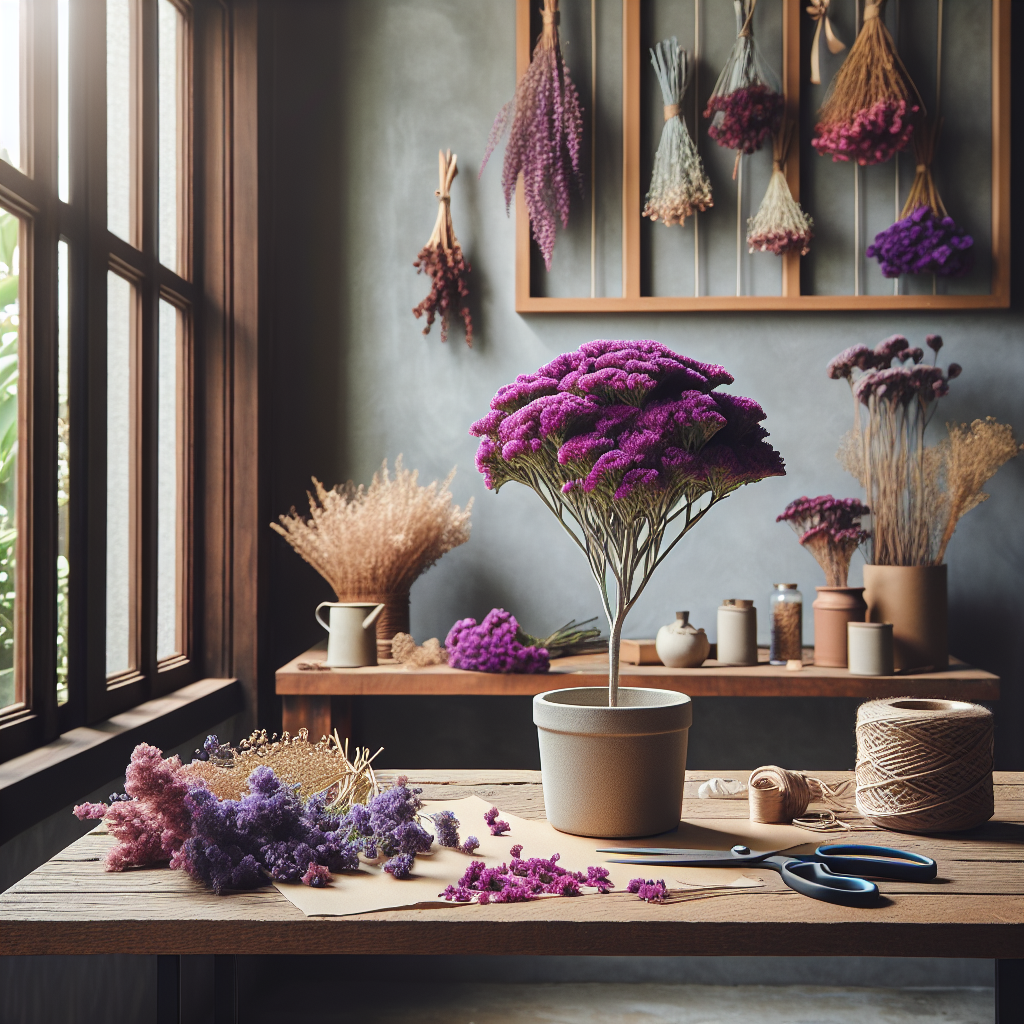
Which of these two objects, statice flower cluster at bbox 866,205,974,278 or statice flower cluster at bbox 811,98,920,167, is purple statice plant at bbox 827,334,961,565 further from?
statice flower cluster at bbox 811,98,920,167

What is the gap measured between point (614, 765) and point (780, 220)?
2057mm

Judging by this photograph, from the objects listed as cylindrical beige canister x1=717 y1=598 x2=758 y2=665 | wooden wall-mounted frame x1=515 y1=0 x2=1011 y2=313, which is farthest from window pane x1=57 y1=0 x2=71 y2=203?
cylindrical beige canister x1=717 y1=598 x2=758 y2=665

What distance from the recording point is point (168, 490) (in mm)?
2635

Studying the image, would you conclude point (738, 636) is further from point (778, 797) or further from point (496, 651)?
point (778, 797)

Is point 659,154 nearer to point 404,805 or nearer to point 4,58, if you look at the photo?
point 4,58

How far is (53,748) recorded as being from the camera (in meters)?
1.82

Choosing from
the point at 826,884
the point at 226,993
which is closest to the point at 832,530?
the point at 826,884

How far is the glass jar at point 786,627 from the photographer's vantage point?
2.59 meters

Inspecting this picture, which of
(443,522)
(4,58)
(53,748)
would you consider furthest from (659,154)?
(53,748)

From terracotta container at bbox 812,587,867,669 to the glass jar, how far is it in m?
0.06

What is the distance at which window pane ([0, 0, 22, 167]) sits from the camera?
1787 mm

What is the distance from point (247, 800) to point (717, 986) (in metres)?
2.11

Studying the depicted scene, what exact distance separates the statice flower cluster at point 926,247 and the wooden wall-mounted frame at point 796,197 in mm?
100

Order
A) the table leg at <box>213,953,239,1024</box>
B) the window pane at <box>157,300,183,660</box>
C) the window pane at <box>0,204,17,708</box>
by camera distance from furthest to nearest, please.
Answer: the window pane at <box>157,300,183,660</box> → the window pane at <box>0,204,17,708</box> → the table leg at <box>213,953,239,1024</box>
